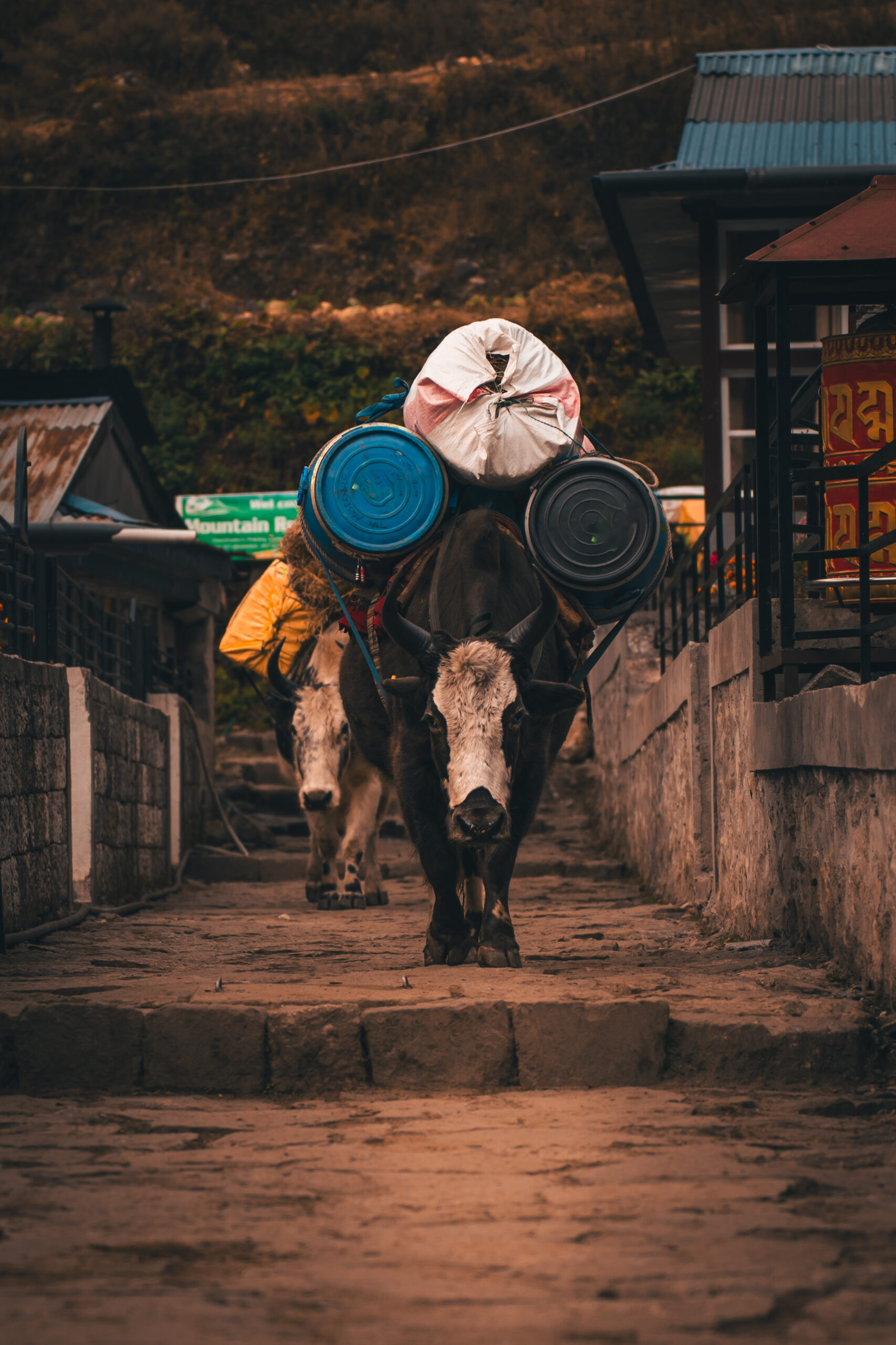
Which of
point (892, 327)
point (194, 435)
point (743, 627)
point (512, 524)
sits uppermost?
point (194, 435)

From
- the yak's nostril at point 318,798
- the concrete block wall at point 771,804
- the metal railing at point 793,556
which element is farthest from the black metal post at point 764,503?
the yak's nostril at point 318,798

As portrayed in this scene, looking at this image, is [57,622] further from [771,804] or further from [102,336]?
[102,336]

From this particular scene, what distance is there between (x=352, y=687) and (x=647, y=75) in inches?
1237

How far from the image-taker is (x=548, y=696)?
6172 millimetres

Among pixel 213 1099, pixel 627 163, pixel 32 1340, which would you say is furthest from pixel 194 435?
pixel 32 1340

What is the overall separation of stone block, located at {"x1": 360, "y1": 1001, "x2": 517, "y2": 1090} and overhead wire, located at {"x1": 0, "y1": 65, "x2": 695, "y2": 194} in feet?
104

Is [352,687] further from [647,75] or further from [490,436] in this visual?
[647,75]

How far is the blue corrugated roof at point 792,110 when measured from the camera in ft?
43.9

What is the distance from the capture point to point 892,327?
6512 millimetres

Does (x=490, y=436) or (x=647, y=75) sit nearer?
(x=490, y=436)

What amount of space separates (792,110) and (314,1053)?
12.1 meters

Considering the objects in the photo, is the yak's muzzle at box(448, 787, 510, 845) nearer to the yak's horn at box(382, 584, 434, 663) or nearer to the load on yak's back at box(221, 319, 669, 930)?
the load on yak's back at box(221, 319, 669, 930)

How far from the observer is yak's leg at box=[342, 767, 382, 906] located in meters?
10.3

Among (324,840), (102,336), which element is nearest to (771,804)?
(324,840)
